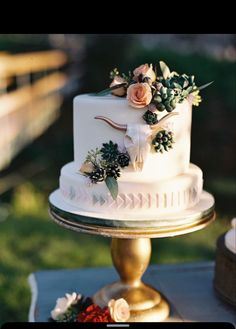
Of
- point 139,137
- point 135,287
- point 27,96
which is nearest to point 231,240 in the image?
point 135,287

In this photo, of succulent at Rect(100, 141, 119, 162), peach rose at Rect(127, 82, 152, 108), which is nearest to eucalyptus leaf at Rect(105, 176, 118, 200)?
succulent at Rect(100, 141, 119, 162)

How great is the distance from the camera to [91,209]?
8.46 feet

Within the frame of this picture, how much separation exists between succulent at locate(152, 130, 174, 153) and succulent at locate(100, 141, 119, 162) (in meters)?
0.21

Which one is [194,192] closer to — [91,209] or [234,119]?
[91,209]

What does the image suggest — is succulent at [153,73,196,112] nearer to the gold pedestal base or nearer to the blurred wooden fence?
the gold pedestal base

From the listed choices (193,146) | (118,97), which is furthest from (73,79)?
(118,97)

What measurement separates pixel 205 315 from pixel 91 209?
1.11 meters

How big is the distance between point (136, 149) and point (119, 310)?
0.94 meters

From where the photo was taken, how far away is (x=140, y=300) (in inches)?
115

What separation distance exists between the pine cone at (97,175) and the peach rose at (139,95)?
38 cm

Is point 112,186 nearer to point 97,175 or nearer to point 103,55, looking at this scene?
point 97,175

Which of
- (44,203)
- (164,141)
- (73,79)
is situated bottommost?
(44,203)

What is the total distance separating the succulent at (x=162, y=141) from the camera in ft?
8.21

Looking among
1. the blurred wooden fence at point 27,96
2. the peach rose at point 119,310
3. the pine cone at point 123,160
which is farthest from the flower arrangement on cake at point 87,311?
the blurred wooden fence at point 27,96
